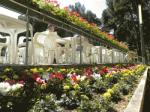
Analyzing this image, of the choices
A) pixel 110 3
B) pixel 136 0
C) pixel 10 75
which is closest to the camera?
pixel 10 75

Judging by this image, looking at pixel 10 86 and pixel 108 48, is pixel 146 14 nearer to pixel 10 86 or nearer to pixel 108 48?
pixel 108 48

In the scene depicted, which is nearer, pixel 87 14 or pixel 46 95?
pixel 46 95

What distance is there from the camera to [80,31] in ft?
26.9

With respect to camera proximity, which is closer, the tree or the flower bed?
the flower bed

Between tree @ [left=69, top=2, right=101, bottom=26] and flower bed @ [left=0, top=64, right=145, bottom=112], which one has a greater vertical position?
tree @ [left=69, top=2, right=101, bottom=26]

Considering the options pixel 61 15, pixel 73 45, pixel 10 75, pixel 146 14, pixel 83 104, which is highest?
pixel 146 14

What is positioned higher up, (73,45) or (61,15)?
(61,15)

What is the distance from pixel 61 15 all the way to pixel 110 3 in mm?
44893

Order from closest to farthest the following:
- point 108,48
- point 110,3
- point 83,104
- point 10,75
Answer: point 83,104
point 10,75
point 108,48
point 110,3

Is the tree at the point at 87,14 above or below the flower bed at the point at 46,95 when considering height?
above

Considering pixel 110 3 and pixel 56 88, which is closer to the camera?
pixel 56 88

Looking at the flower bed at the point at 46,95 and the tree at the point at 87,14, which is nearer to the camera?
the flower bed at the point at 46,95

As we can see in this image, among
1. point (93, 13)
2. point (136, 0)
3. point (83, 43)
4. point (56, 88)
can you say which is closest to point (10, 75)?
point (56, 88)

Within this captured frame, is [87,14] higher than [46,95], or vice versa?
[87,14]
